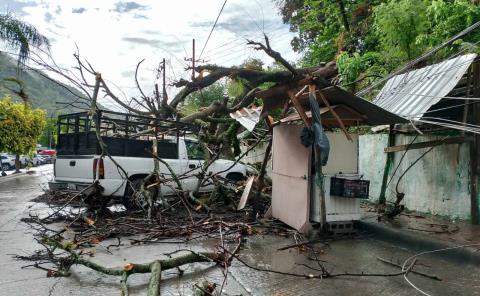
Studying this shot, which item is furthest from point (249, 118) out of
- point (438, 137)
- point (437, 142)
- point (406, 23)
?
point (406, 23)

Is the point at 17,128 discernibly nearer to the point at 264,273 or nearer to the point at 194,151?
the point at 194,151

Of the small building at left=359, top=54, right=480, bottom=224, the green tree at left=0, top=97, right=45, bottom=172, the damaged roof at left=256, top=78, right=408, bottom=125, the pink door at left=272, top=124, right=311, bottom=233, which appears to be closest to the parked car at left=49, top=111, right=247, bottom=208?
the pink door at left=272, top=124, right=311, bottom=233

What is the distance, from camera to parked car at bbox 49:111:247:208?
8.28 metres

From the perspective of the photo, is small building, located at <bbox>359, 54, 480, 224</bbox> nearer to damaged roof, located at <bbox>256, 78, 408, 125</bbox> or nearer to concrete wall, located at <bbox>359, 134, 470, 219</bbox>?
concrete wall, located at <bbox>359, 134, 470, 219</bbox>

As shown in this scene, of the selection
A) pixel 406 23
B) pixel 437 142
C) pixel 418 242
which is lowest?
pixel 418 242

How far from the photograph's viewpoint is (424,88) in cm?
646

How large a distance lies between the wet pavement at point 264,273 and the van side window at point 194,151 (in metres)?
4.65

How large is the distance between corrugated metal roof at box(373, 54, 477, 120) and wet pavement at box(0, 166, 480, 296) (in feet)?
7.37

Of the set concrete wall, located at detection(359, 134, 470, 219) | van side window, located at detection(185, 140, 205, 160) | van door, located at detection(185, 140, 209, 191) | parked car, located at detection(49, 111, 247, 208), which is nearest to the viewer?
concrete wall, located at detection(359, 134, 470, 219)

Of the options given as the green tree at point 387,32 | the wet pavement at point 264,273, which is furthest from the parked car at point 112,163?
the green tree at point 387,32

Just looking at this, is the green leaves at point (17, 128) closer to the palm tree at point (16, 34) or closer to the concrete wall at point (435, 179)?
the palm tree at point (16, 34)

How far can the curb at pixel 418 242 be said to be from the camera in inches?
201

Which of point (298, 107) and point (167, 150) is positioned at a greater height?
point (298, 107)

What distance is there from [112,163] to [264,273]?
16.6 ft
